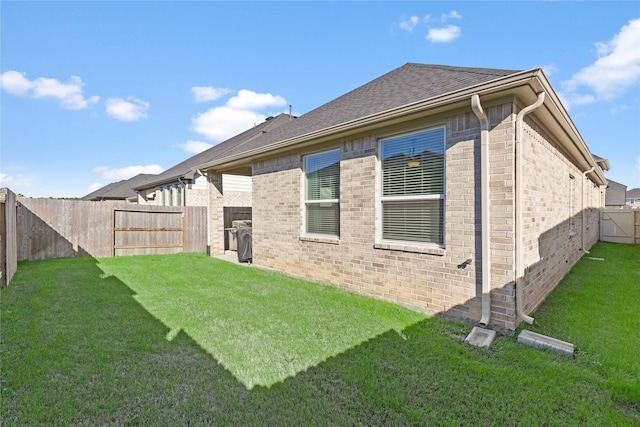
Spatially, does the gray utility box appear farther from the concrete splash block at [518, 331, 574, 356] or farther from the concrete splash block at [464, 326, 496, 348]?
the concrete splash block at [518, 331, 574, 356]

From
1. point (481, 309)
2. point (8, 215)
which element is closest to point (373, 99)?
point (481, 309)

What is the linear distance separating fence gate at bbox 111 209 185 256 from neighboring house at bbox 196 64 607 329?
6547 mm

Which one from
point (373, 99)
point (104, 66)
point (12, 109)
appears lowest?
point (373, 99)

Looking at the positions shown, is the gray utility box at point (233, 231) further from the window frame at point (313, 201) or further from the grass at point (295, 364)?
the grass at point (295, 364)

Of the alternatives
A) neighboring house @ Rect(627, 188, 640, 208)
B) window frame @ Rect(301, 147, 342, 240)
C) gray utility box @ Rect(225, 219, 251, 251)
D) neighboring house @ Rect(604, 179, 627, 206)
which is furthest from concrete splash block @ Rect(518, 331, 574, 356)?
neighboring house @ Rect(627, 188, 640, 208)

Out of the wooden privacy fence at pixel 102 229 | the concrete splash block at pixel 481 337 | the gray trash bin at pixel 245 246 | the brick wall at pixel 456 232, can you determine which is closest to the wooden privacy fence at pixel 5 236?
the wooden privacy fence at pixel 102 229

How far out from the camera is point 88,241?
10.5 m

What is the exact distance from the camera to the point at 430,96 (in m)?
4.43

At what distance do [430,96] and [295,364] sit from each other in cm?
395

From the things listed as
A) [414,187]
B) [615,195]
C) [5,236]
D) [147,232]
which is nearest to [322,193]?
[414,187]

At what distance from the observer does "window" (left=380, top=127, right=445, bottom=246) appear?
467cm

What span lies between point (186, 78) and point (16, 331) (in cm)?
1003

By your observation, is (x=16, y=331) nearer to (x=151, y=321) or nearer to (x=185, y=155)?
(x=151, y=321)

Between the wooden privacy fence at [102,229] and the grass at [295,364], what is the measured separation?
5.65 meters
